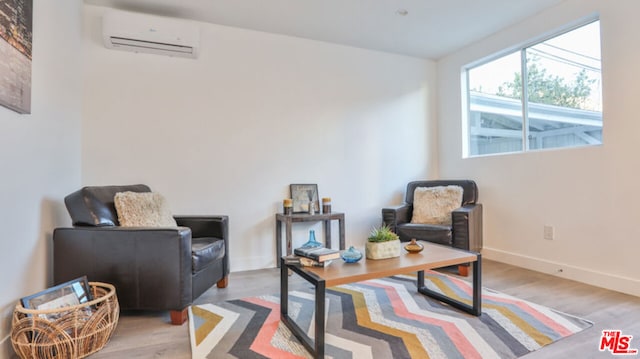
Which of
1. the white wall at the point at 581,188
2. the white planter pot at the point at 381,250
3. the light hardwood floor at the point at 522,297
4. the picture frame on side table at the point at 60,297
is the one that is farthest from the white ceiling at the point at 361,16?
the light hardwood floor at the point at 522,297

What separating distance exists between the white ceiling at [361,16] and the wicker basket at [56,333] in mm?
2437

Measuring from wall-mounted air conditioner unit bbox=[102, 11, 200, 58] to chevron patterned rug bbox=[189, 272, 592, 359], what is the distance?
221cm

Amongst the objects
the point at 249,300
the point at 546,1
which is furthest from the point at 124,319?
the point at 546,1

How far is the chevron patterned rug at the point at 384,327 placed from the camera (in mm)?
1665

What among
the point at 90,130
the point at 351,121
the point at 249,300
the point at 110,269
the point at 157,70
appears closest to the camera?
the point at 110,269

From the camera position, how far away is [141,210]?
91.8 inches

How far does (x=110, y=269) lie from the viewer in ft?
6.50

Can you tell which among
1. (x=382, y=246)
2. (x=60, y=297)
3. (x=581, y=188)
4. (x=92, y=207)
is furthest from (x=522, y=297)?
(x=92, y=207)

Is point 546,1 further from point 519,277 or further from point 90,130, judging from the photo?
point 90,130

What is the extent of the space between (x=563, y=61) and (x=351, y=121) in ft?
6.71

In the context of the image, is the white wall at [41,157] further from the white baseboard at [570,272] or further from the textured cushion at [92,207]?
the white baseboard at [570,272]

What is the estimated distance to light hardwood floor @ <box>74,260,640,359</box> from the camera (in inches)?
66.1

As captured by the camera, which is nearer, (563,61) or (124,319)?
(124,319)

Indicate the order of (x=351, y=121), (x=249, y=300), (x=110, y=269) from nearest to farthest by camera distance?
(x=110, y=269) → (x=249, y=300) → (x=351, y=121)
